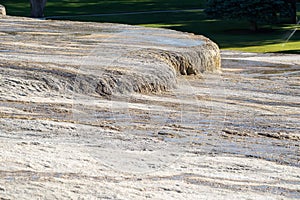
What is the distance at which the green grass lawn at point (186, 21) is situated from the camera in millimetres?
20741

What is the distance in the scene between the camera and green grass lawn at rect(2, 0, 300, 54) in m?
20.7

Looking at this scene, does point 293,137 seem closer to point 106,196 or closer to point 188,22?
point 106,196

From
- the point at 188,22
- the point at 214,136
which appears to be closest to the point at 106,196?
the point at 214,136

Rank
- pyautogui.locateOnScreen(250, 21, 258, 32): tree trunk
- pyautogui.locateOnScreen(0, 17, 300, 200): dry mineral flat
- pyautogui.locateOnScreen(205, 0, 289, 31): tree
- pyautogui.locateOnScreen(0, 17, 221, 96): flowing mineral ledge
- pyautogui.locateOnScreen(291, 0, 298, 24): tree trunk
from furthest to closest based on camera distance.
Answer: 1. pyautogui.locateOnScreen(291, 0, 298, 24): tree trunk
2. pyautogui.locateOnScreen(250, 21, 258, 32): tree trunk
3. pyautogui.locateOnScreen(205, 0, 289, 31): tree
4. pyautogui.locateOnScreen(0, 17, 221, 96): flowing mineral ledge
5. pyautogui.locateOnScreen(0, 17, 300, 200): dry mineral flat

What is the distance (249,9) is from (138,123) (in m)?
18.6

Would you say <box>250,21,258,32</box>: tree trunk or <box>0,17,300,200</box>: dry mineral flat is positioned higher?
<box>0,17,300,200</box>: dry mineral flat

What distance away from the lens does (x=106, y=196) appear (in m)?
3.89

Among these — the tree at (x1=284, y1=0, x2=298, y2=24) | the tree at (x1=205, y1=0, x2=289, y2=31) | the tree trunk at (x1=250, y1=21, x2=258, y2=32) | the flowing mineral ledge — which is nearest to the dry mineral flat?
the flowing mineral ledge

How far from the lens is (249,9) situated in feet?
78.0

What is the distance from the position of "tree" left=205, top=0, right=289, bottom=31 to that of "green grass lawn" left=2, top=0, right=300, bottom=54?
0.44 metres

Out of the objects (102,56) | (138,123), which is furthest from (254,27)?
(138,123)

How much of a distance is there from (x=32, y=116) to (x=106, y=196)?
5.97 feet

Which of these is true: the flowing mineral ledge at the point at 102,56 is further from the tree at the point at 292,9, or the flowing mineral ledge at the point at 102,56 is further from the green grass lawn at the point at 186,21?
the tree at the point at 292,9

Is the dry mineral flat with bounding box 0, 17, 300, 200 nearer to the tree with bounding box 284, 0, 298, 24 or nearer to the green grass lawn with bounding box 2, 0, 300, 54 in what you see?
the green grass lawn with bounding box 2, 0, 300, 54
